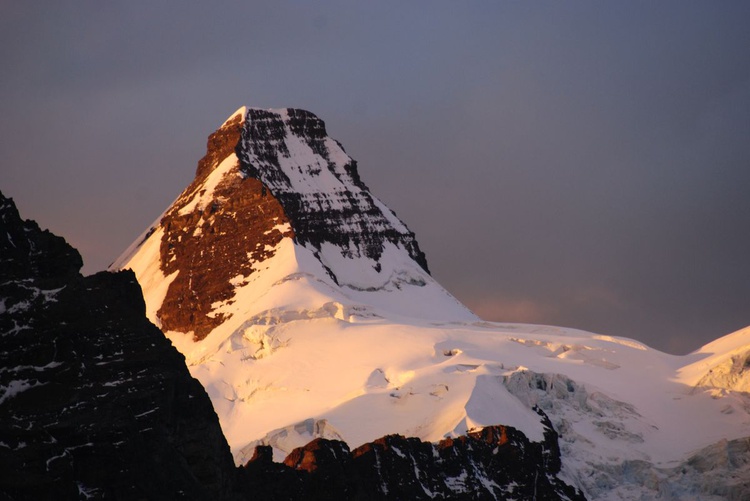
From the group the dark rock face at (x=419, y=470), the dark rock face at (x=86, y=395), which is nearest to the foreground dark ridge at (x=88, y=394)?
the dark rock face at (x=86, y=395)

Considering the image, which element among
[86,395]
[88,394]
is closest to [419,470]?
[88,394]

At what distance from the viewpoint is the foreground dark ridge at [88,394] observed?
294 feet

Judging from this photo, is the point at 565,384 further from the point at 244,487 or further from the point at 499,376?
the point at 244,487

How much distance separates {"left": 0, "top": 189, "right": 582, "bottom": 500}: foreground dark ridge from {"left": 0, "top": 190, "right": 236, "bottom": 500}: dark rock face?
0.07 meters

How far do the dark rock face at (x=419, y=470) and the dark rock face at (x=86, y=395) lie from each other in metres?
19.1

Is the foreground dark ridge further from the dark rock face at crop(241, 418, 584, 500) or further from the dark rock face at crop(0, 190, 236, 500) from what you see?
the dark rock face at crop(241, 418, 584, 500)

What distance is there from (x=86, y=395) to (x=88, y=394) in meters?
0.15

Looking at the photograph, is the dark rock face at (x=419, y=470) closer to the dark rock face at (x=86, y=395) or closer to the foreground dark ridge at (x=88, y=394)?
the foreground dark ridge at (x=88, y=394)

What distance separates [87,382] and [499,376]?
316ft

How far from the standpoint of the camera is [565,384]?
191000mm

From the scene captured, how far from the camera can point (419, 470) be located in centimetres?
15100

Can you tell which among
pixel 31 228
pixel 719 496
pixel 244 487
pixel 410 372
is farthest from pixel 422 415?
pixel 31 228

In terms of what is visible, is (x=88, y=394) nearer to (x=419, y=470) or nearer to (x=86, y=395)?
(x=86, y=395)

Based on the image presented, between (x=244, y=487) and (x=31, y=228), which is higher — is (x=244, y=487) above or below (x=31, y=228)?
below
